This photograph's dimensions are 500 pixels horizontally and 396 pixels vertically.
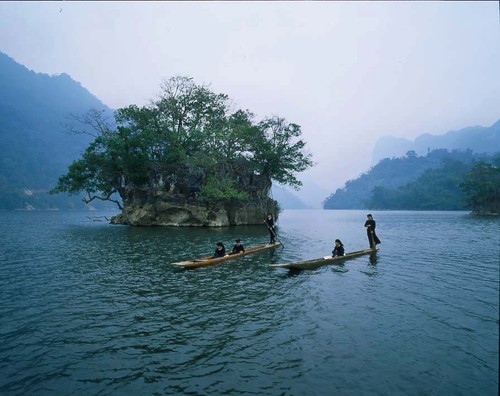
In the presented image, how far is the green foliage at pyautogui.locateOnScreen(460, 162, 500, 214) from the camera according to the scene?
85.1m

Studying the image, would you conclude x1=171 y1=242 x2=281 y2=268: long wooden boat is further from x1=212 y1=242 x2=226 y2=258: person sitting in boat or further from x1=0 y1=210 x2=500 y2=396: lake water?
x1=0 y1=210 x2=500 y2=396: lake water

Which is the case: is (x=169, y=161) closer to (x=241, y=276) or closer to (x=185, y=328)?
(x=241, y=276)

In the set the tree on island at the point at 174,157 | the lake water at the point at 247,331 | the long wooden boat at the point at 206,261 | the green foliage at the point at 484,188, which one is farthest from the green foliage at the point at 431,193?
the lake water at the point at 247,331

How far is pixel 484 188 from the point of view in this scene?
277ft

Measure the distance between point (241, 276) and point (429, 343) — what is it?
961cm

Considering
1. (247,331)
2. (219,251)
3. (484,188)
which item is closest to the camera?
(247,331)

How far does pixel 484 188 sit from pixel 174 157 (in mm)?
82652

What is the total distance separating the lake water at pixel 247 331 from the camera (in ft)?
21.5

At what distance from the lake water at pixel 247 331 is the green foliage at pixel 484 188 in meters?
82.8

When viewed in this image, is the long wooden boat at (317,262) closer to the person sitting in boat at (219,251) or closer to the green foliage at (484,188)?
the person sitting in boat at (219,251)

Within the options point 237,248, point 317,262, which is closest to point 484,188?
point 317,262

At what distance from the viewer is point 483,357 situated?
758 cm

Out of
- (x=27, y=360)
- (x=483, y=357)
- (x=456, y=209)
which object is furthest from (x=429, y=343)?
(x=456, y=209)

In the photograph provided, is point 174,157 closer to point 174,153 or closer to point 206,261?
point 174,153
